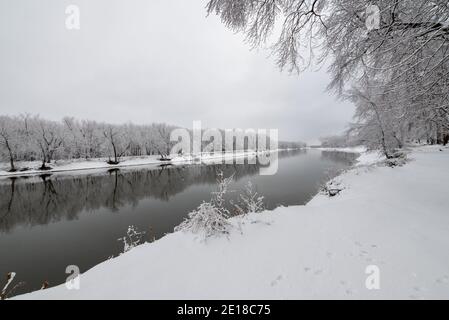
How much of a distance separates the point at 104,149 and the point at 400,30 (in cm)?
5956

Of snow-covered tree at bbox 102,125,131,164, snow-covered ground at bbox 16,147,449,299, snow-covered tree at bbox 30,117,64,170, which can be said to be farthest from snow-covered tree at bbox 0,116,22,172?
snow-covered ground at bbox 16,147,449,299

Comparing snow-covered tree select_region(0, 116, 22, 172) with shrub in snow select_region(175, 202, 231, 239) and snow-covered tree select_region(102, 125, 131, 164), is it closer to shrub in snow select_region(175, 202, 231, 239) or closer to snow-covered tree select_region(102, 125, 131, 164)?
snow-covered tree select_region(102, 125, 131, 164)

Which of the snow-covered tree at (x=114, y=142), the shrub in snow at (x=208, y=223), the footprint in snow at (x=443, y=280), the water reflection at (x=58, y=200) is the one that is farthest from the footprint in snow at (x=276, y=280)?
the snow-covered tree at (x=114, y=142)

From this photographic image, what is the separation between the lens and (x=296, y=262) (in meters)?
3.09

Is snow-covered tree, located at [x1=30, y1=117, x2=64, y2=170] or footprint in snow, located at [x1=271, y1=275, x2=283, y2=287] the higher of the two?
snow-covered tree, located at [x1=30, y1=117, x2=64, y2=170]

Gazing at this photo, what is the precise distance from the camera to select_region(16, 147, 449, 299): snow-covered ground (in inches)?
101

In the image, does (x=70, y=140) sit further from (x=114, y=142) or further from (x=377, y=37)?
(x=377, y=37)

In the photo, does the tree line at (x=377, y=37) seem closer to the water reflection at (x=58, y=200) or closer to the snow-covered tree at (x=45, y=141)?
the water reflection at (x=58, y=200)

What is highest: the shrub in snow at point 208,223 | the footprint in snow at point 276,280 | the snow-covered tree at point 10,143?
the snow-covered tree at point 10,143

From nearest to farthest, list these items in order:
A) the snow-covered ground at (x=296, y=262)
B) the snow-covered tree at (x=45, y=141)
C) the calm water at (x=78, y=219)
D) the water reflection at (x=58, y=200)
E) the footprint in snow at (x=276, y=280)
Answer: the snow-covered ground at (x=296, y=262) < the footprint in snow at (x=276, y=280) < the calm water at (x=78, y=219) < the water reflection at (x=58, y=200) < the snow-covered tree at (x=45, y=141)

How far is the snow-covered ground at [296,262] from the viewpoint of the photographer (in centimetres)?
256

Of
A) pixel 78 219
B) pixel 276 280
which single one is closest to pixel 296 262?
pixel 276 280

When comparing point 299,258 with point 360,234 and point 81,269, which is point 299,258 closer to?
point 360,234
